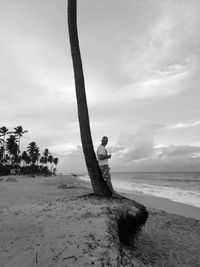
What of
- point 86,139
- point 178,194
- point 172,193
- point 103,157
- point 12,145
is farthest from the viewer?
point 12,145

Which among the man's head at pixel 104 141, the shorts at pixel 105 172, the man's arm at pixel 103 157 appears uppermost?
the man's head at pixel 104 141

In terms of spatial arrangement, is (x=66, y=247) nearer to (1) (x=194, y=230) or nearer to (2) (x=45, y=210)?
(2) (x=45, y=210)

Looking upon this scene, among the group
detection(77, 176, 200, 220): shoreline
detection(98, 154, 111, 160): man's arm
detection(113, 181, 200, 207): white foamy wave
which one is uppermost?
detection(98, 154, 111, 160): man's arm

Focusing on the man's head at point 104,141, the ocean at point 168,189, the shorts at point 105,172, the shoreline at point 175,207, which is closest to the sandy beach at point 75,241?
the shorts at point 105,172

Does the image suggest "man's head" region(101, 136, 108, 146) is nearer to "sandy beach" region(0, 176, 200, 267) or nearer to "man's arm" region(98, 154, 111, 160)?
"man's arm" region(98, 154, 111, 160)

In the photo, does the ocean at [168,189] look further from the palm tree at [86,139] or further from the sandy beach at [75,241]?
the palm tree at [86,139]

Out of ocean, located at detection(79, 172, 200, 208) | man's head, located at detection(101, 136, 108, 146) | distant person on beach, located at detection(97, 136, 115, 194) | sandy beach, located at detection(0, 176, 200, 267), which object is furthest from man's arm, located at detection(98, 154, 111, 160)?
ocean, located at detection(79, 172, 200, 208)

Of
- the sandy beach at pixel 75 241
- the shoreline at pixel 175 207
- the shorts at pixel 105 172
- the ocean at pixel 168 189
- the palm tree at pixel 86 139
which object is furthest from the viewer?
the ocean at pixel 168 189

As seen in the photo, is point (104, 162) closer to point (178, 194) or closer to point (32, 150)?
point (178, 194)

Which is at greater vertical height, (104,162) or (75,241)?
(104,162)

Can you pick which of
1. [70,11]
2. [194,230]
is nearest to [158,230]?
[194,230]

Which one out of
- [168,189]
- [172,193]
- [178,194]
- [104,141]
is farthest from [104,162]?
[168,189]

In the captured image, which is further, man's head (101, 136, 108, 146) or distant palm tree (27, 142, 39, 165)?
distant palm tree (27, 142, 39, 165)

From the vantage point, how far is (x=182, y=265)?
470 cm
